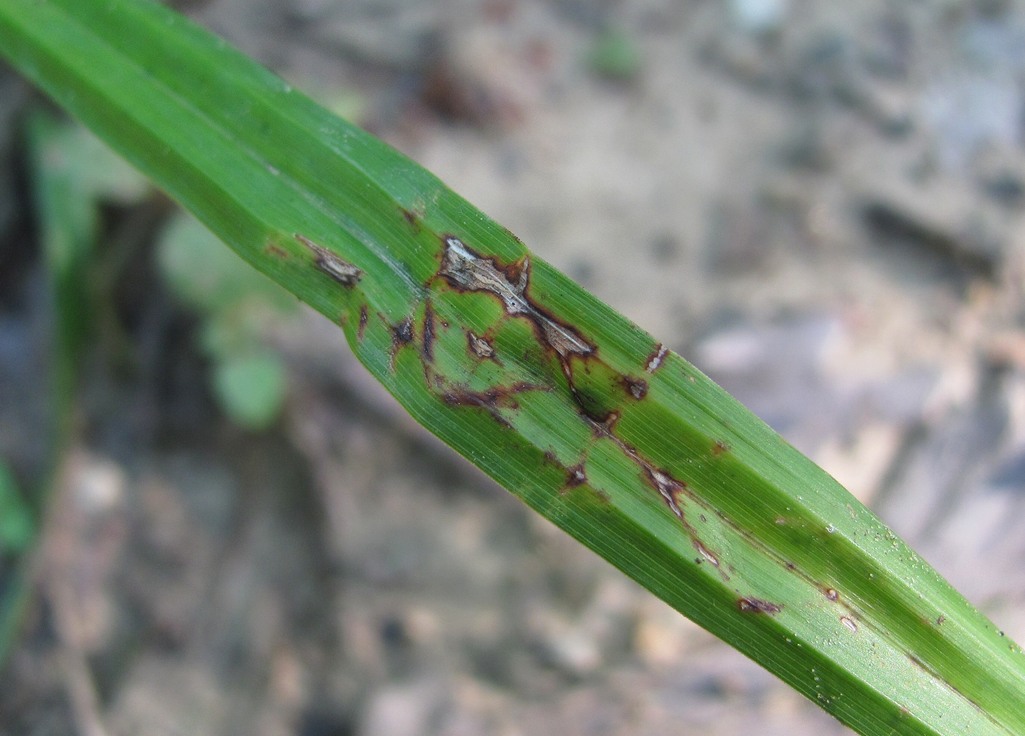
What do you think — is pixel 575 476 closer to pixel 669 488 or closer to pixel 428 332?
pixel 669 488

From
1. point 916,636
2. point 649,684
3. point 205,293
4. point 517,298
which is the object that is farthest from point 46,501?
point 916,636

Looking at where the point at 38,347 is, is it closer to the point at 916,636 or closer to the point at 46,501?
the point at 46,501

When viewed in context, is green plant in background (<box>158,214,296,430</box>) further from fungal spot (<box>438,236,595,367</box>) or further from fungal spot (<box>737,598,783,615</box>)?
fungal spot (<box>737,598,783,615</box>)

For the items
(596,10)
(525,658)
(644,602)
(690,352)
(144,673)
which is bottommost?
(144,673)

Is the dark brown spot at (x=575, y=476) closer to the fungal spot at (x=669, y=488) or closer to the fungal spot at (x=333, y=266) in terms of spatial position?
the fungal spot at (x=669, y=488)

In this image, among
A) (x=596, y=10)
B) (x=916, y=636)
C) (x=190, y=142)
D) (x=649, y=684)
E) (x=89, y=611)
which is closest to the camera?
(x=916, y=636)
